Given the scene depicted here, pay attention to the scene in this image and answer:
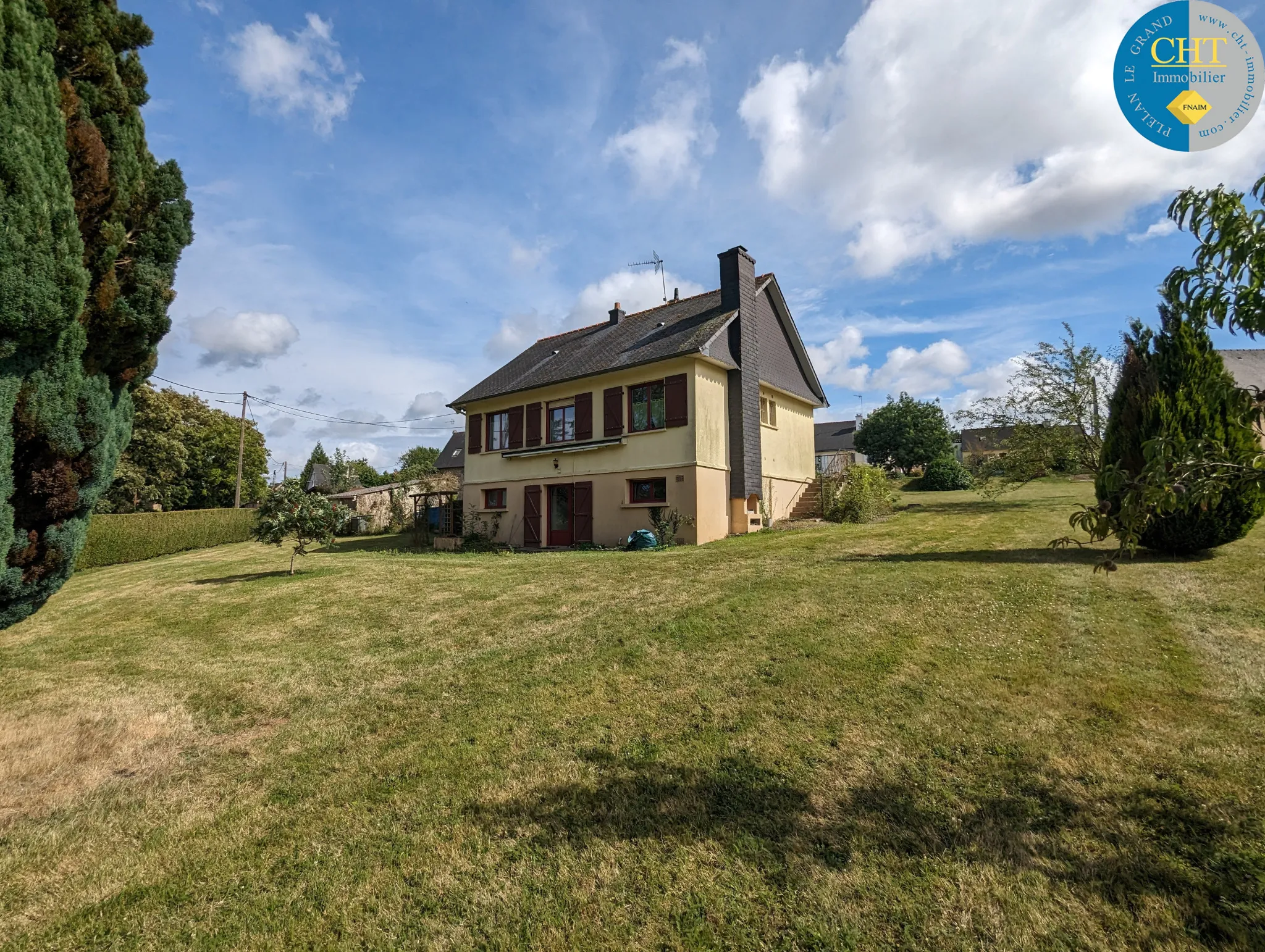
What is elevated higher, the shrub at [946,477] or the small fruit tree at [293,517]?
the shrub at [946,477]

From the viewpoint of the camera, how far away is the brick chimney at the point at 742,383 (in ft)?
59.3

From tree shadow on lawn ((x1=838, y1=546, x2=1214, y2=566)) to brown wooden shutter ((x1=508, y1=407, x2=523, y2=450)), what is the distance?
1290cm

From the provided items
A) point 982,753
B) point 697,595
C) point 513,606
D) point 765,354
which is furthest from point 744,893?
point 765,354

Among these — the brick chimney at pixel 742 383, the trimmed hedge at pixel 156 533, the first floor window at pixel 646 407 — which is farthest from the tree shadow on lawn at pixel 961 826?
the trimmed hedge at pixel 156 533

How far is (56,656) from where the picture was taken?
829 cm

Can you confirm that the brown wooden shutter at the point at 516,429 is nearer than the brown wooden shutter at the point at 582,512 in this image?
No

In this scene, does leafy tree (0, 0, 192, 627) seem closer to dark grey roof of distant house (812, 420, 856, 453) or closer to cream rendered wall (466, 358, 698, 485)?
cream rendered wall (466, 358, 698, 485)

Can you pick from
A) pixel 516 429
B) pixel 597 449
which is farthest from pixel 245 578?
pixel 516 429

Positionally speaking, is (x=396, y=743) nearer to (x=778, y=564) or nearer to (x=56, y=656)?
(x=56, y=656)

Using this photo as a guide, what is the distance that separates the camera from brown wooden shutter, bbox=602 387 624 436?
1833cm

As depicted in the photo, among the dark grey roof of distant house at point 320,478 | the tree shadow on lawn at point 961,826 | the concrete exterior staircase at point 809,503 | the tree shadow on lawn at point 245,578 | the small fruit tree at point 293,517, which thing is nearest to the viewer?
the tree shadow on lawn at point 961,826

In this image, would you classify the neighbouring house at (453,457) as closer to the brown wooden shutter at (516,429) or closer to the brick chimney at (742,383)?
the brown wooden shutter at (516,429)

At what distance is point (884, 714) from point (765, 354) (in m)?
16.5

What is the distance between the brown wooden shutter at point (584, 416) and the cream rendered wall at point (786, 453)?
18.0 ft
